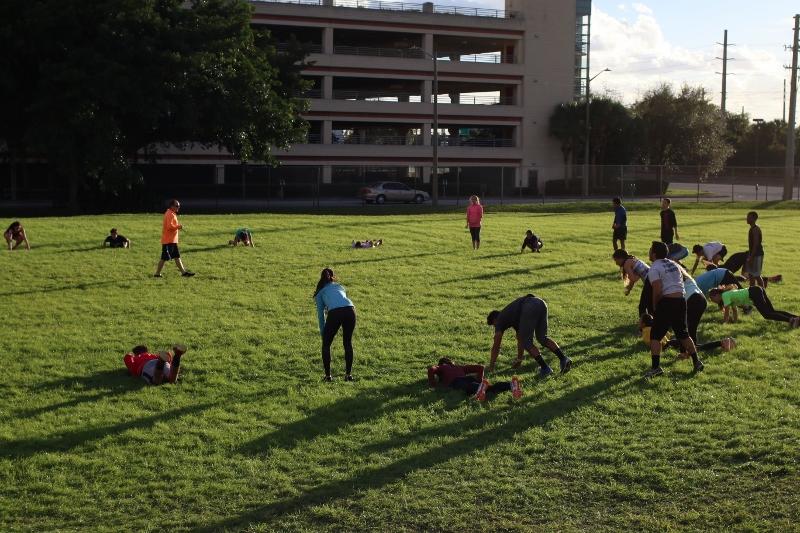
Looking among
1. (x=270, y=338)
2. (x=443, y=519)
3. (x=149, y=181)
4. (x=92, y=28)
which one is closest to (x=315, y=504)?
(x=443, y=519)

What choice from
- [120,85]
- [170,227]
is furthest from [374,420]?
[120,85]

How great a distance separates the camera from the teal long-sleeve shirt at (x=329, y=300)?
498 inches

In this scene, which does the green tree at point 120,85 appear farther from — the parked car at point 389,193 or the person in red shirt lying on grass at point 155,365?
the person in red shirt lying on grass at point 155,365

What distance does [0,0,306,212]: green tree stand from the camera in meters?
40.5

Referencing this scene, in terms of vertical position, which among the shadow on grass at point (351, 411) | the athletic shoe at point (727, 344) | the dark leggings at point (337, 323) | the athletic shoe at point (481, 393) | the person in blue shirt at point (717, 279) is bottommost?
the shadow on grass at point (351, 411)

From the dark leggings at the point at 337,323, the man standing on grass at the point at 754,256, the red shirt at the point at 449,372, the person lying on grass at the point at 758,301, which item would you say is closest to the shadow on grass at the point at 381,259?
the man standing on grass at the point at 754,256

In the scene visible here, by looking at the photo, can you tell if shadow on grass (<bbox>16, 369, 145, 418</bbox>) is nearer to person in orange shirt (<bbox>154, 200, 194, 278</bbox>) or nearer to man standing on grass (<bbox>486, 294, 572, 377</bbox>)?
man standing on grass (<bbox>486, 294, 572, 377</bbox>)

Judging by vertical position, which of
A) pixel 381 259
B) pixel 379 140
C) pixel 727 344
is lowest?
pixel 727 344

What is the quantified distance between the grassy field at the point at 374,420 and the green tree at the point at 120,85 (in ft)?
66.7

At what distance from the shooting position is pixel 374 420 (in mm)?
11516

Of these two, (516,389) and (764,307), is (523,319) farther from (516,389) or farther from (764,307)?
(764,307)

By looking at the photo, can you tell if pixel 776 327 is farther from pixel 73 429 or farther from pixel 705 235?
pixel 705 235

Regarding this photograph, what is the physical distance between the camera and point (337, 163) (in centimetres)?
6969

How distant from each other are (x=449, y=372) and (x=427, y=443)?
7.75 feet
